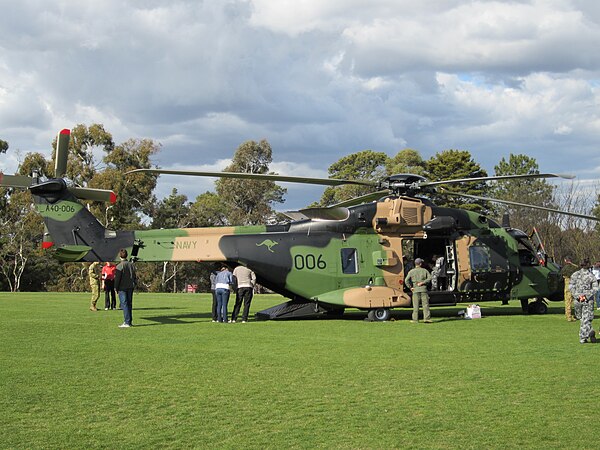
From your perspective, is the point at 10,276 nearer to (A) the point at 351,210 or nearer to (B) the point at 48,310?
(B) the point at 48,310

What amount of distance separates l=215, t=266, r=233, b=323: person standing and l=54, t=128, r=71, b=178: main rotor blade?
4785 millimetres

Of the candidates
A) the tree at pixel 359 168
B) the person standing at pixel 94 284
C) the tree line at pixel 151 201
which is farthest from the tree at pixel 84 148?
the person standing at pixel 94 284

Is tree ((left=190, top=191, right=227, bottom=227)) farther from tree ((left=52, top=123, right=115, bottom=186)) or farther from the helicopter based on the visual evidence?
the helicopter

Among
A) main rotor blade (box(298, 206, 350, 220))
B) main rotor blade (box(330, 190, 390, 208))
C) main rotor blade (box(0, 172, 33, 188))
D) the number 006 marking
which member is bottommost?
the number 006 marking

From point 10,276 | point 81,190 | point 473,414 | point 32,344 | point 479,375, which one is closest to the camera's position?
point 473,414

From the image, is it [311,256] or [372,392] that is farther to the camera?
[311,256]

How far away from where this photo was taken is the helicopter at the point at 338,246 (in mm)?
17781

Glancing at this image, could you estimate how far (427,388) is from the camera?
859 cm

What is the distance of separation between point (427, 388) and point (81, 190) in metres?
12.5

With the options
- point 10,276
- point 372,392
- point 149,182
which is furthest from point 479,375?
point 10,276

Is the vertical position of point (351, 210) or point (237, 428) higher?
point (351, 210)

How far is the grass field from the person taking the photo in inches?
252

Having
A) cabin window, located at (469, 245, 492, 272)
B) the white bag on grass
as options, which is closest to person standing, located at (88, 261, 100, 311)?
the white bag on grass

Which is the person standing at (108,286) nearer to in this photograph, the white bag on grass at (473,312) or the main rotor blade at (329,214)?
the main rotor blade at (329,214)
